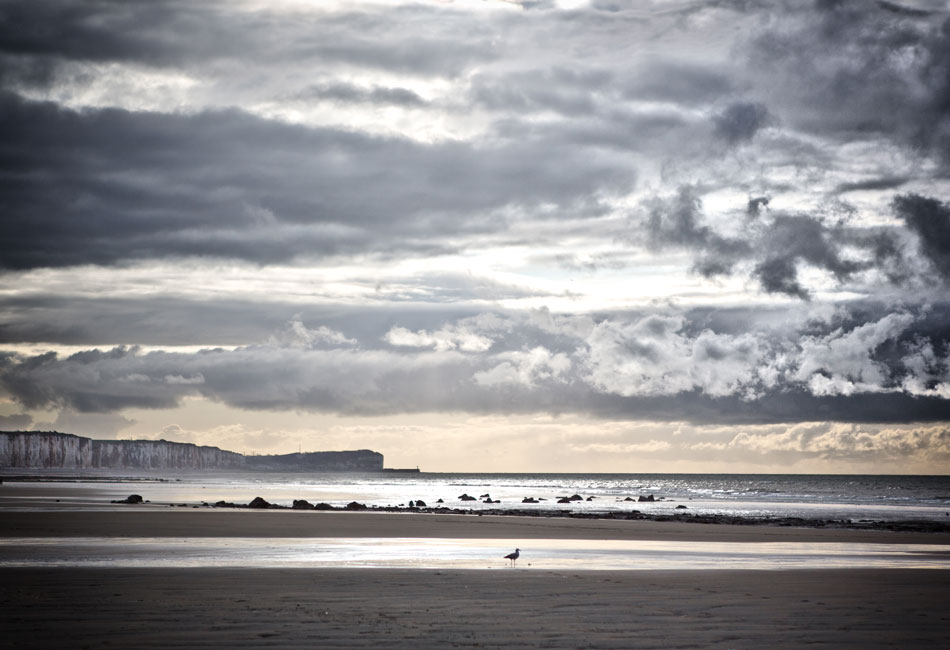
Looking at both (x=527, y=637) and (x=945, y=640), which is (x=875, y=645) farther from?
(x=527, y=637)

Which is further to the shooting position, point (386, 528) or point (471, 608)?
point (386, 528)

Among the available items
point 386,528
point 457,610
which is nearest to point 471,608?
point 457,610

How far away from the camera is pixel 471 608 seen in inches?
653

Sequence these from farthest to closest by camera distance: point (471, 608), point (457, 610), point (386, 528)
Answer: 1. point (386, 528)
2. point (471, 608)
3. point (457, 610)

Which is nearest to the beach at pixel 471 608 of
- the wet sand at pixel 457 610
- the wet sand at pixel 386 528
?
the wet sand at pixel 457 610

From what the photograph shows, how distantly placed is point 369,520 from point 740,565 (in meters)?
27.5

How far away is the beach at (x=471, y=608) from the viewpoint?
1359 cm

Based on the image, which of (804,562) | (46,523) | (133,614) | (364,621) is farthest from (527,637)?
(46,523)

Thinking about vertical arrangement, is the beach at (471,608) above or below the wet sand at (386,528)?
above

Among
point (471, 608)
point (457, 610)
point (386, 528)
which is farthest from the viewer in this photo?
point (386, 528)

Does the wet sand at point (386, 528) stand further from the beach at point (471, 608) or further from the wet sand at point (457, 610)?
the wet sand at point (457, 610)

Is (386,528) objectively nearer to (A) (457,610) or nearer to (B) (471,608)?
(B) (471,608)

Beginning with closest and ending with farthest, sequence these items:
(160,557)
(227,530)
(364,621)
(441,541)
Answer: (364,621), (160,557), (441,541), (227,530)

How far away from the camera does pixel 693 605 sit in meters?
17.3
